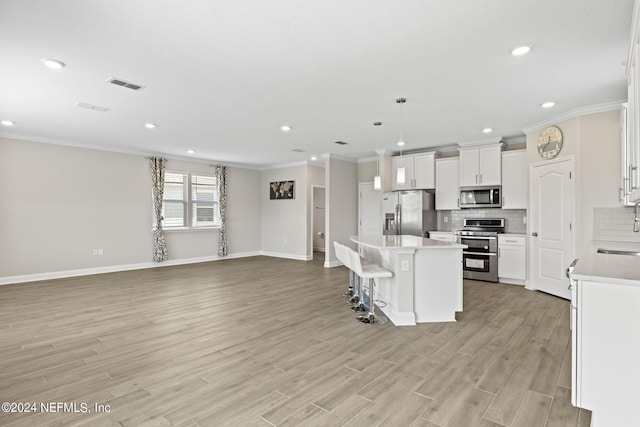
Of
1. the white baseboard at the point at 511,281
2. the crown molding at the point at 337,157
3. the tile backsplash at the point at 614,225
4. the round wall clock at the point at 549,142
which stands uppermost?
the crown molding at the point at 337,157

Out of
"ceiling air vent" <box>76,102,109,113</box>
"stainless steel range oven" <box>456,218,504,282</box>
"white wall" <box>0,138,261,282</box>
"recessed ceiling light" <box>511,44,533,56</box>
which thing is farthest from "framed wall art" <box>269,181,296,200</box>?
"recessed ceiling light" <box>511,44,533,56</box>

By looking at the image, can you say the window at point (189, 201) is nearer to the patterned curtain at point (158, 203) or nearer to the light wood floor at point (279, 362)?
the patterned curtain at point (158, 203)

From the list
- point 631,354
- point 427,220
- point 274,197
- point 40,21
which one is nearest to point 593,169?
point 427,220

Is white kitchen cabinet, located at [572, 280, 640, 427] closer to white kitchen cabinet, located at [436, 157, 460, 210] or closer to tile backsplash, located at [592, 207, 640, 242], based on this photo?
tile backsplash, located at [592, 207, 640, 242]

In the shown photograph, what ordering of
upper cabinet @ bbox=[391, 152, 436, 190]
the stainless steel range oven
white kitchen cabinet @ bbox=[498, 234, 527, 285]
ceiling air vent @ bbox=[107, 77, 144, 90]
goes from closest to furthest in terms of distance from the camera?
ceiling air vent @ bbox=[107, 77, 144, 90]
white kitchen cabinet @ bbox=[498, 234, 527, 285]
the stainless steel range oven
upper cabinet @ bbox=[391, 152, 436, 190]

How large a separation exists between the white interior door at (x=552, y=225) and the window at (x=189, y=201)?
7.34 m

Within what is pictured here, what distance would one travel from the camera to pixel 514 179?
19.1 ft

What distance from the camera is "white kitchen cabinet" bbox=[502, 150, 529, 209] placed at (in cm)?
571

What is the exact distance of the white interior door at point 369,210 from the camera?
795 cm

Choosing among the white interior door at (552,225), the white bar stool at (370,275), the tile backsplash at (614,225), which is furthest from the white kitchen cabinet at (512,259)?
the white bar stool at (370,275)

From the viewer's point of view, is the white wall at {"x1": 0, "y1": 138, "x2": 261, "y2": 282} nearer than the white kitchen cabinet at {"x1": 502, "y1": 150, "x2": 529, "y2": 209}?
No

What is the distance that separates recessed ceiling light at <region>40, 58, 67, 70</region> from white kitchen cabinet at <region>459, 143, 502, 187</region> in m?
6.27

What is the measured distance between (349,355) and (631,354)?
1.89m

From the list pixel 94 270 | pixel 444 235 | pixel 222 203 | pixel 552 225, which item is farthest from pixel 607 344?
pixel 222 203
